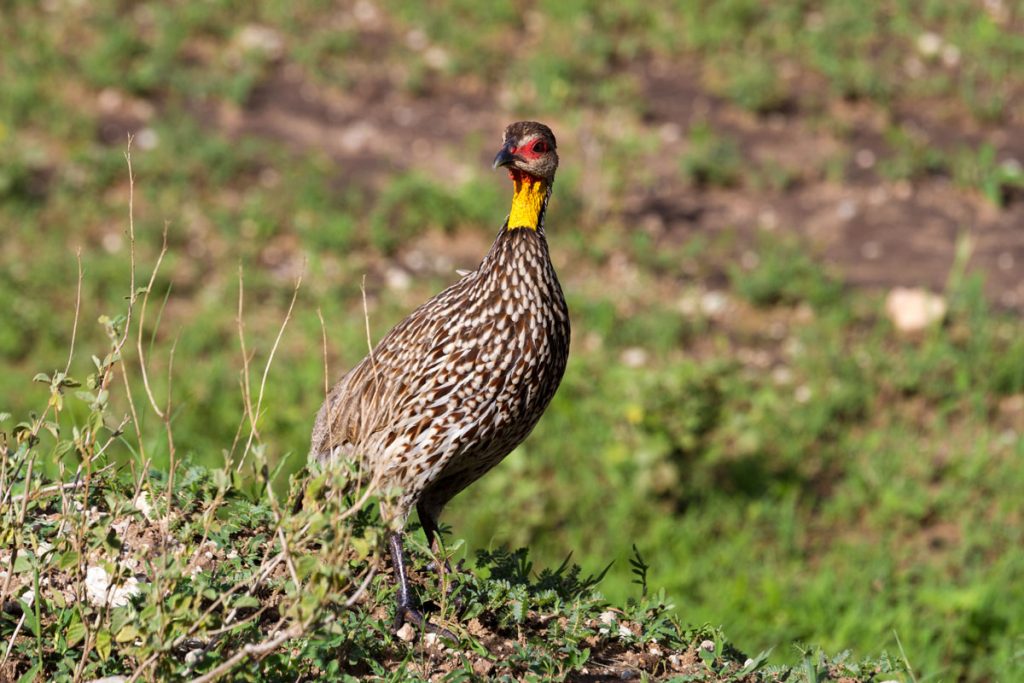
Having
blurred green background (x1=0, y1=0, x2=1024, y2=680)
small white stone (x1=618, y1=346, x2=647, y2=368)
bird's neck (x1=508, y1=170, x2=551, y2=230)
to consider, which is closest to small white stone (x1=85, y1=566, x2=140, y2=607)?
bird's neck (x1=508, y1=170, x2=551, y2=230)

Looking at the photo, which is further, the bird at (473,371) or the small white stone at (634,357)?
the small white stone at (634,357)

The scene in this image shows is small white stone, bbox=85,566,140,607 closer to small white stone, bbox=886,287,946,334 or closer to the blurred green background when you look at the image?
the blurred green background

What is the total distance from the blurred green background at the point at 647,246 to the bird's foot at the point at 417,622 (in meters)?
1.92

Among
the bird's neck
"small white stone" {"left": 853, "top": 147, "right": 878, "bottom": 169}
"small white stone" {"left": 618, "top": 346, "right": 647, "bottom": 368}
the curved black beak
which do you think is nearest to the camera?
the curved black beak

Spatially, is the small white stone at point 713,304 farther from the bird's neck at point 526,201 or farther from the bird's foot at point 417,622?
the bird's foot at point 417,622

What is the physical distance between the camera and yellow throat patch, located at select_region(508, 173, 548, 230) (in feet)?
14.6

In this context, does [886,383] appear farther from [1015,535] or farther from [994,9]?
[994,9]

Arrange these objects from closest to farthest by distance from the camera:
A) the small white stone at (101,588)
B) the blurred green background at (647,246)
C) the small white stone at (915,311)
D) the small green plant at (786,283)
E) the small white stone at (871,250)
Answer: the small white stone at (101,588) → the blurred green background at (647,246) → the small white stone at (915,311) → the small green plant at (786,283) → the small white stone at (871,250)

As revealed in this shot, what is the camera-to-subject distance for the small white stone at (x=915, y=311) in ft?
27.0

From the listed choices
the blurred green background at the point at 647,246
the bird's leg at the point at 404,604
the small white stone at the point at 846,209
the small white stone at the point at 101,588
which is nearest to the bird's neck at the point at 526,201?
the bird's leg at the point at 404,604

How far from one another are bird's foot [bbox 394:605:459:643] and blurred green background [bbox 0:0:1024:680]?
1.92 metres

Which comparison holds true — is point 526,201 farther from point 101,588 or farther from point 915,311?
point 915,311

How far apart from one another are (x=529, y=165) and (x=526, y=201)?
0.44 ft

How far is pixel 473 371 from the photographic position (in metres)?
4.18
